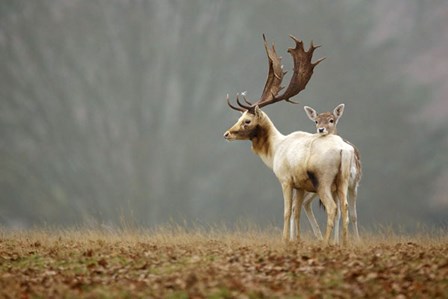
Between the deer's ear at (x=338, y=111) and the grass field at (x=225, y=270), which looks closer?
the grass field at (x=225, y=270)

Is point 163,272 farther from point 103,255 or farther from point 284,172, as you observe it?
point 284,172

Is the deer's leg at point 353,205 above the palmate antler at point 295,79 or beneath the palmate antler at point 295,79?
beneath

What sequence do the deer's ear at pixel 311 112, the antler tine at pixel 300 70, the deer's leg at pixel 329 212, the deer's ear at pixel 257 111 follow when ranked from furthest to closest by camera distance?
1. the antler tine at pixel 300 70
2. the deer's ear at pixel 257 111
3. the deer's ear at pixel 311 112
4. the deer's leg at pixel 329 212

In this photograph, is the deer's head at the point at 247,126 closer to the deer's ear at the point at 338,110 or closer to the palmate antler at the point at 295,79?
the palmate antler at the point at 295,79

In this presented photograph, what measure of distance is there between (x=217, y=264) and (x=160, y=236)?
5811 mm

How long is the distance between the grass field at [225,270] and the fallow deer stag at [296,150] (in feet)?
3.35

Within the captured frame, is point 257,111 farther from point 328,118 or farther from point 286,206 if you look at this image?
point 286,206

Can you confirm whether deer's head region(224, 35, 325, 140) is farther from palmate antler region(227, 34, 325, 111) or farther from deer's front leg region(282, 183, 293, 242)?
deer's front leg region(282, 183, 293, 242)

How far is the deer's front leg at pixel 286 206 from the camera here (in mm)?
13602

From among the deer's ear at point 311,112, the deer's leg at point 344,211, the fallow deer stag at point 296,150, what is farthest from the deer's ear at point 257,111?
the deer's leg at point 344,211

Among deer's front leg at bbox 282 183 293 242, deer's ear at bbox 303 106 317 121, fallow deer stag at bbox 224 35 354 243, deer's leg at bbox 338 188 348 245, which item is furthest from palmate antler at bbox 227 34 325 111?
deer's leg at bbox 338 188 348 245

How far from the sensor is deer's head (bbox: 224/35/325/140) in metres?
14.9

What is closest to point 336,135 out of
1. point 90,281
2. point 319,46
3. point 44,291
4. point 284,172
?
point 284,172

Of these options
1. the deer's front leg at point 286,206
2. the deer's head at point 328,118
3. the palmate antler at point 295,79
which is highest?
the palmate antler at point 295,79
